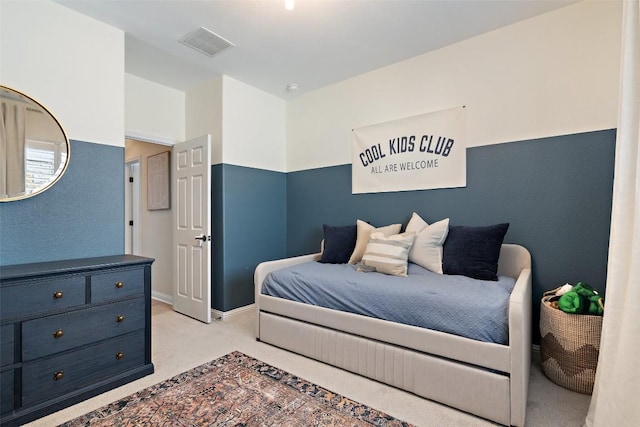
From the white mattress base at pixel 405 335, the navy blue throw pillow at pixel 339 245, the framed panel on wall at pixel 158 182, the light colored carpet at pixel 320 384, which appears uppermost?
the framed panel on wall at pixel 158 182

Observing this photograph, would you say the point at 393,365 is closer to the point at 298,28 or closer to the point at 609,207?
the point at 609,207

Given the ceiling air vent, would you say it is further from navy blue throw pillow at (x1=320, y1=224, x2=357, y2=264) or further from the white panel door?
navy blue throw pillow at (x1=320, y1=224, x2=357, y2=264)

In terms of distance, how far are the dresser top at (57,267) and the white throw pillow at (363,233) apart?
183 cm

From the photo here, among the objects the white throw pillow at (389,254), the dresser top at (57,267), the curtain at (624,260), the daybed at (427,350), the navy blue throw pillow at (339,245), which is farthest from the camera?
the navy blue throw pillow at (339,245)

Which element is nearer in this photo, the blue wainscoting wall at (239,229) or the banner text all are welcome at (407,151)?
the banner text all are welcome at (407,151)

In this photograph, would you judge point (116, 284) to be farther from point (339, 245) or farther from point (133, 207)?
point (133, 207)

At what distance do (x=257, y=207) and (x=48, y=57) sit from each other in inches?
88.9

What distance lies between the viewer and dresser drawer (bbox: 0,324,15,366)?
1.61 m

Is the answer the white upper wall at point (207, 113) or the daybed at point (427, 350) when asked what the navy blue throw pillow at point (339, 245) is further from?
the white upper wall at point (207, 113)

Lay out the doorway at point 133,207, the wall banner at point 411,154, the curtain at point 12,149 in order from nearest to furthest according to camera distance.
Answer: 1. the curtain at point 12,149
2. the wall banner at point 411,154
3. the doorway at point 133,207

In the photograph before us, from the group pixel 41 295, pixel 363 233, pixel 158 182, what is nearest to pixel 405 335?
pixel 363 233

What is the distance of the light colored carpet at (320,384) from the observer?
5.49 feet

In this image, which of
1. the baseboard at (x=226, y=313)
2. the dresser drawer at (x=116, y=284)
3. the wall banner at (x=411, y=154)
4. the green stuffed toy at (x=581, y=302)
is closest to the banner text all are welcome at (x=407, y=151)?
the wall banner at (x=411, y=154)

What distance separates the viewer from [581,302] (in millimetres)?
1944
